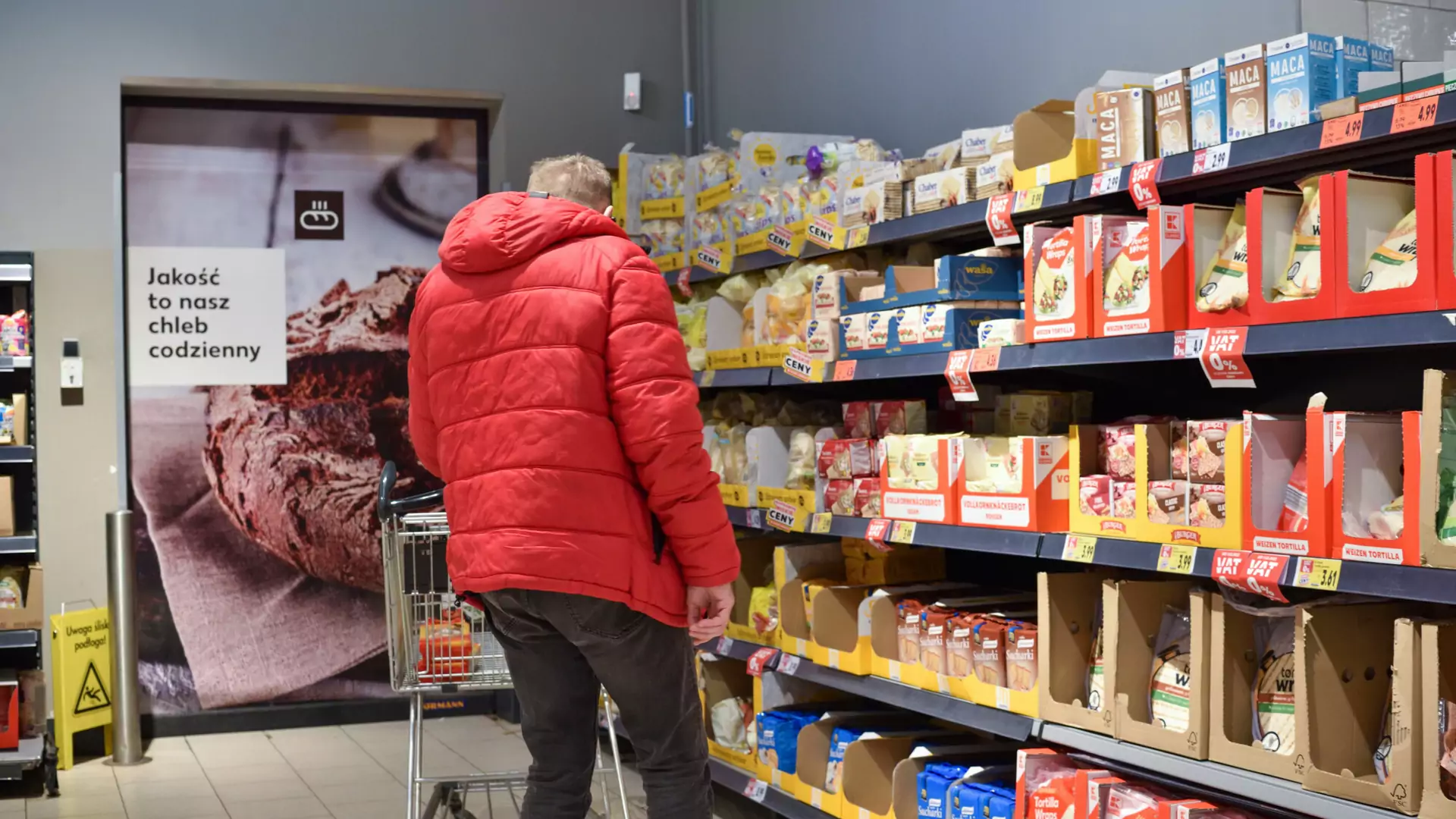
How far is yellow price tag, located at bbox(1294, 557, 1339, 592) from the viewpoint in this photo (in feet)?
8.21

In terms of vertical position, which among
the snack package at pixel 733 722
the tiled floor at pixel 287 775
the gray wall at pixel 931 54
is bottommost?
the tiled floor at pixel 287 775

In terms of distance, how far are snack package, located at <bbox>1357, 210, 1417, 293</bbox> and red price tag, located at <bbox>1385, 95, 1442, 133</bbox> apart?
0.18 m

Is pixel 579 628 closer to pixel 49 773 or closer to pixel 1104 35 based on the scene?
pixel 1104 35

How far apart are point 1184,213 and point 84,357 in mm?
4738

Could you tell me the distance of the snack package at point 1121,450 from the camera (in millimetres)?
3072

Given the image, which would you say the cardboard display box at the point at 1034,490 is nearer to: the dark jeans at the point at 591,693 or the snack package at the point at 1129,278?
the snack package at the point at 1129,278

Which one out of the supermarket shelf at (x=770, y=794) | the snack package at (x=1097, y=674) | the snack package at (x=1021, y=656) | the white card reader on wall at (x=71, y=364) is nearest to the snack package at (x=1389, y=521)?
the snack package at (x=1097, y=674)

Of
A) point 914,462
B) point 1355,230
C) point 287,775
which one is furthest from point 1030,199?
point 287,775

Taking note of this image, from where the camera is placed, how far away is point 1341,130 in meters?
2.53

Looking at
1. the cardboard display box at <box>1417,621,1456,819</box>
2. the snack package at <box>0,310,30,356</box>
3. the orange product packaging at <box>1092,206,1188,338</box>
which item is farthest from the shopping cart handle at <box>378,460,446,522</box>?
the snack package at <box>0,310,30,356</box>

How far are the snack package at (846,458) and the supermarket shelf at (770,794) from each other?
0.91 metres

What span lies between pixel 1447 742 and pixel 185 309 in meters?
5.49

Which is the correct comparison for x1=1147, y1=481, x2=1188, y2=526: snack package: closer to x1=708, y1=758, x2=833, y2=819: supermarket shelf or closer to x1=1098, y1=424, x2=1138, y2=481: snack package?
x1=1098, y1=424, x2=1138, y2=481: snack package

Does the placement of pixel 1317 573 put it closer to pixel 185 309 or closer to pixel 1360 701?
pixel 1360 701
